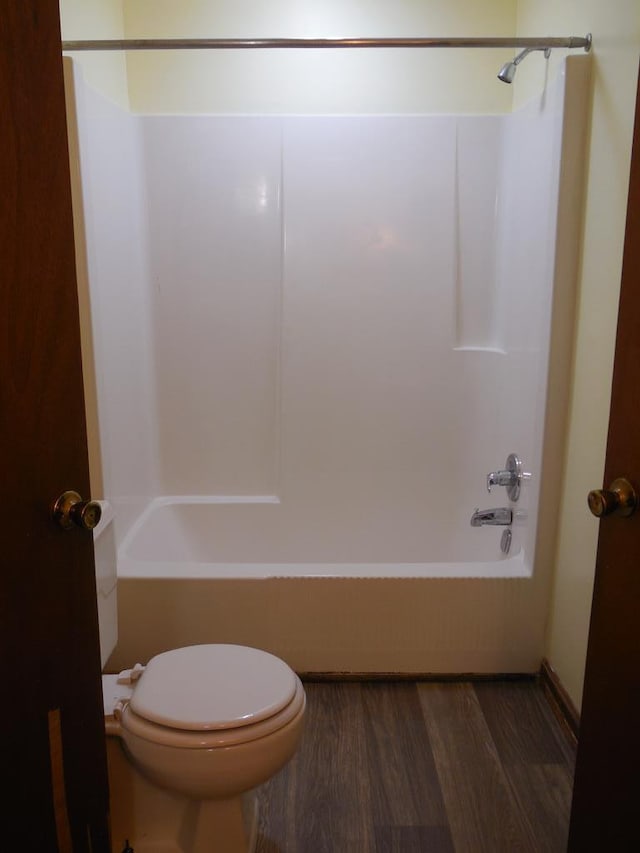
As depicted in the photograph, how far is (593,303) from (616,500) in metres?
0.99

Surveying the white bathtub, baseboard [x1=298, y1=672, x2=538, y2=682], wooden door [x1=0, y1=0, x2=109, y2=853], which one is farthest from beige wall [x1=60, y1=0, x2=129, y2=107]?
baseboard [x1=298, y1=672, x2=538, y2=682]

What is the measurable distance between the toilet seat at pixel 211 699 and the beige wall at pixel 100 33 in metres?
1.86

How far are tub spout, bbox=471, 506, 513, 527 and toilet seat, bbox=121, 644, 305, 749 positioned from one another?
100 centimetres

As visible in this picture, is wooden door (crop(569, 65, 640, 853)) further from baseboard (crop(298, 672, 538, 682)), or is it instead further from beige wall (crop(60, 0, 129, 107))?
beige wall (crop(60, 0, 129, 107))

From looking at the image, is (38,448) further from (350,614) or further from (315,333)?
(315,333)

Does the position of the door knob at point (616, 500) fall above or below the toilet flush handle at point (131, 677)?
above

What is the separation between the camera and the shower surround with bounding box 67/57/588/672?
2.29m

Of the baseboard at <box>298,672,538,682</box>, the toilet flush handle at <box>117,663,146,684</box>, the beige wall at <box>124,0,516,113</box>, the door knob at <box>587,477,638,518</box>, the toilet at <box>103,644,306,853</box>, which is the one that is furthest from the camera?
the beige wall at <box>124,0,516,113</box>

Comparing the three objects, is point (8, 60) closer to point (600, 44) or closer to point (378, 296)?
point (600, 44)

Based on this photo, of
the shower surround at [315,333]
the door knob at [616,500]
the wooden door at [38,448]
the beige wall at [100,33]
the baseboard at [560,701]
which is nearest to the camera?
the wooden door at [38,448]

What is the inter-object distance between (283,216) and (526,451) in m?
1.33

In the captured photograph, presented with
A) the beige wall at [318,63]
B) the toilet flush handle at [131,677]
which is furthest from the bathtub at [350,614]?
the beige wall at [318,63]

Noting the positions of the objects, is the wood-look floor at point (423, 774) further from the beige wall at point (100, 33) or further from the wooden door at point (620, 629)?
the beige wall at point (100, 33)

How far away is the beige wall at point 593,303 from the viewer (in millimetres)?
1539
